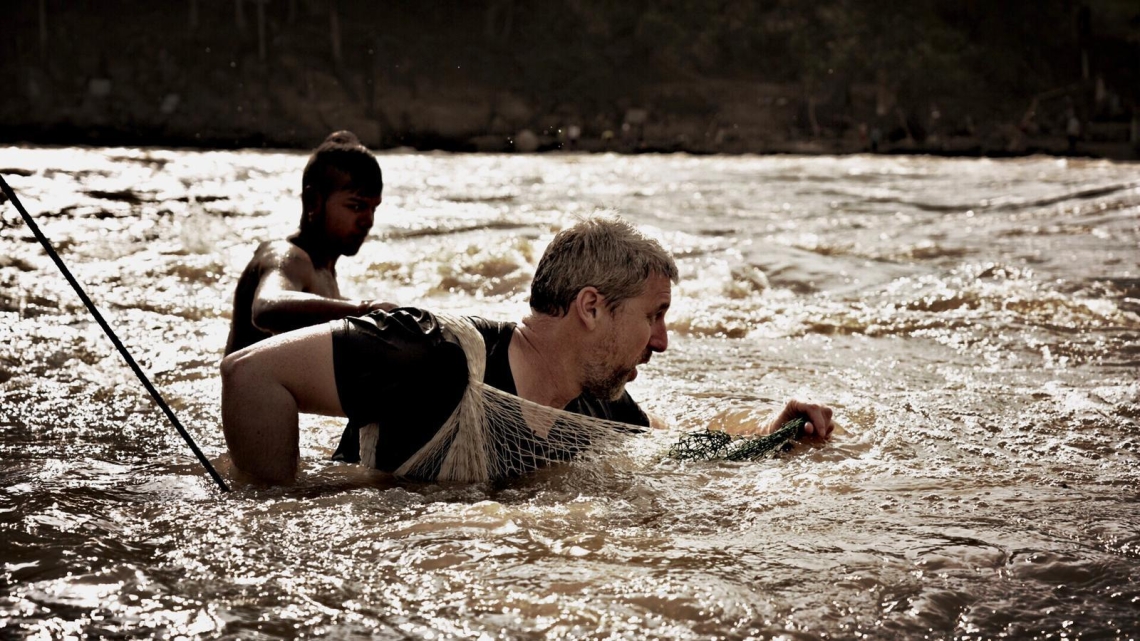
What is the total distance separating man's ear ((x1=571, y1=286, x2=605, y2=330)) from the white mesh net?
0.33m

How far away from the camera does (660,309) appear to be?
3.80 meters

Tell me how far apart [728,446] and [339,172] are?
7.09 ft

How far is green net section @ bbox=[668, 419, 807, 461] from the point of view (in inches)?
177

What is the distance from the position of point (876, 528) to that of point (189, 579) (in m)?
2.08

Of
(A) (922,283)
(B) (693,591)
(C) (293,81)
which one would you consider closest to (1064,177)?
(A) (922,283)

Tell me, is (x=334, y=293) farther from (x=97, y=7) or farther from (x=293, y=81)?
(x=97, y=7)

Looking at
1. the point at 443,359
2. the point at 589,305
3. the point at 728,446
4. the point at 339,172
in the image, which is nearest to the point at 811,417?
the point at 728,446

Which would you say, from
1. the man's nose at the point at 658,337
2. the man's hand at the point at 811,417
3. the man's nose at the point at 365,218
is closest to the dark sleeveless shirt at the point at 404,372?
the man's nose at the point at 658,337

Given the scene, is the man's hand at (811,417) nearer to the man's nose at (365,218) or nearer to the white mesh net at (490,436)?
the white mesh net at (490,436)

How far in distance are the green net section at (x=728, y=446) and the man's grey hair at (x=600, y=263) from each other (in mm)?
945

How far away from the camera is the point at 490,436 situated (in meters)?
3.90

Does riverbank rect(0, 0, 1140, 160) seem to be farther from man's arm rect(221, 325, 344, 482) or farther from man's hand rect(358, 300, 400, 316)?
man's arm rect(221, 325, 344, 482)

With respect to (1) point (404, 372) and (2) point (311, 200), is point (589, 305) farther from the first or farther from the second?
(2) point (311, 200)

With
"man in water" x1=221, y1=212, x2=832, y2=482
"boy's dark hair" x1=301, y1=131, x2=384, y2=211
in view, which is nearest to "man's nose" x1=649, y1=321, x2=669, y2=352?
"man in water" x1=221, y1=212, x2=832, y2=482
